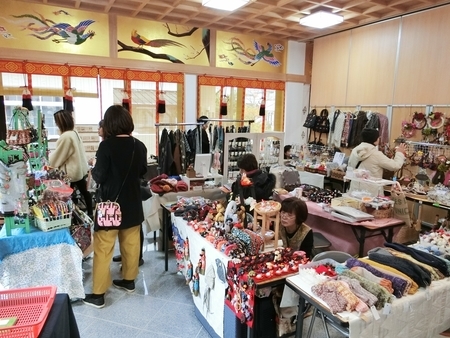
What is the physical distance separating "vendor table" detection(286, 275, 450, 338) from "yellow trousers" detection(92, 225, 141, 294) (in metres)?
1.57

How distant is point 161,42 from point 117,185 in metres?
4.48

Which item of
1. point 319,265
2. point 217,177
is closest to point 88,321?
point 319,265

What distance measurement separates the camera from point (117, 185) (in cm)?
269

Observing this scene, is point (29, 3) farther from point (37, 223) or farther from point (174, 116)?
point (37, 223)

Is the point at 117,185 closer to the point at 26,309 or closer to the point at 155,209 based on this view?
the point at 155,209

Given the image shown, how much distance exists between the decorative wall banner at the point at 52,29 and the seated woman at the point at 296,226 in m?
4.88

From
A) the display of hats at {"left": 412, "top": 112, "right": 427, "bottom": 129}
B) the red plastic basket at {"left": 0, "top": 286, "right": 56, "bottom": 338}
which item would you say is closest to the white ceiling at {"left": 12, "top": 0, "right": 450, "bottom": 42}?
the display of hats at {"left": 412, "top": 112, "right": 427, "bottom": 129}

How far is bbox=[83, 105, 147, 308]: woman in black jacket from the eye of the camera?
8.63 feet

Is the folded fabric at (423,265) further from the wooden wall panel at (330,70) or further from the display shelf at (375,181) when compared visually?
the wooden wall panel at (330,70)

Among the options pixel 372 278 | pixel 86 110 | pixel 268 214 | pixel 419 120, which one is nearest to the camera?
pixel 372 278

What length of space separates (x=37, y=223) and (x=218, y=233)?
1.34 meters

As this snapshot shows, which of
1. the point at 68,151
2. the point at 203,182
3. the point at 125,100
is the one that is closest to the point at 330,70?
the point at 125,100

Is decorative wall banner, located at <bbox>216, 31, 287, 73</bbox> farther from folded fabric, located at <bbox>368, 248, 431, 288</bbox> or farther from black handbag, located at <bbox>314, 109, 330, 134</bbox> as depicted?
folded fabric, located at <bbox>368, 248, 431, 288</bbox>

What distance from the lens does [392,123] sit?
226 inches
